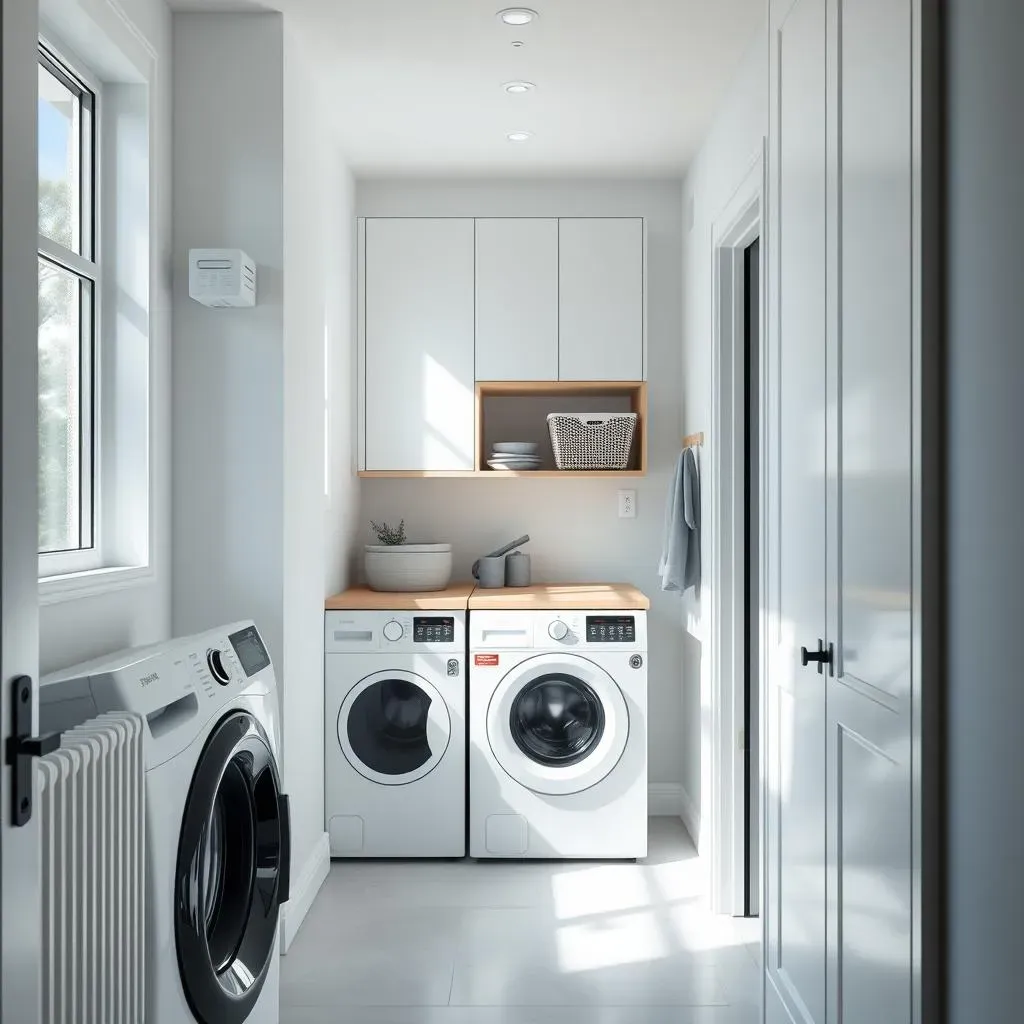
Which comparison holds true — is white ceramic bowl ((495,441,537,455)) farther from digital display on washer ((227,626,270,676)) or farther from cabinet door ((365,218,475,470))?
digital display on washer ((227,626,270,676))

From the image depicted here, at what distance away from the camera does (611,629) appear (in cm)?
351

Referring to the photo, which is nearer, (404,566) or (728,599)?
(728,599)

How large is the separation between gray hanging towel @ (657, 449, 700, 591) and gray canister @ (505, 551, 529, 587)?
61cm

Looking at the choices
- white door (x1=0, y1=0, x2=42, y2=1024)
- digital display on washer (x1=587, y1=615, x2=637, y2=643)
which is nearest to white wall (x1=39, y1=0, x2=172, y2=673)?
white door (x1=0, y1=0, x2=42, y2=1024)

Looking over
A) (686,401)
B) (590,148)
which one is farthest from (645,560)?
(590,148)

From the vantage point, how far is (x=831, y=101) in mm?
1725

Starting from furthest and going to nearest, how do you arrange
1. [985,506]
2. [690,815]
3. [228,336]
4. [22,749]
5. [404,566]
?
[690,815]
[404,566]
[228,336]
[985,506]
[22,749]

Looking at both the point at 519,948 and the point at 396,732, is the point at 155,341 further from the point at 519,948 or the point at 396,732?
the point at 519,948

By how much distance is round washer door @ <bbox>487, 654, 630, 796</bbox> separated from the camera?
350cm

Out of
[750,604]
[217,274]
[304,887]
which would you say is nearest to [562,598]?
[750,604]

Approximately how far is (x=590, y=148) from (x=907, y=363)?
2.65 m

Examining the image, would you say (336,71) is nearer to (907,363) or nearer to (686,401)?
(686,401)

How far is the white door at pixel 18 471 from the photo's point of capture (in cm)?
101

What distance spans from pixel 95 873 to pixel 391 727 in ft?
6.96
